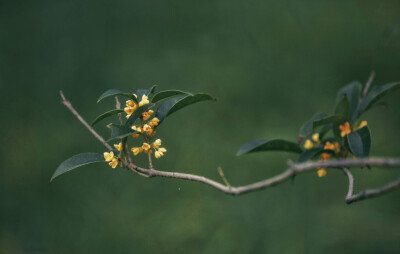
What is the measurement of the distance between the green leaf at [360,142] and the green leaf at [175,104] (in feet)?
0.80

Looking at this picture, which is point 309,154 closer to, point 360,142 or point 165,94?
point 360,142

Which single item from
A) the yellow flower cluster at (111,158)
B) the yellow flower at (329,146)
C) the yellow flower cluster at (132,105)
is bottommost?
the yellow flower at (329,146)

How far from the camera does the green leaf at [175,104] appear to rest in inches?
28.6

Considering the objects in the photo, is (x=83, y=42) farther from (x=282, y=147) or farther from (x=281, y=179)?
(x=281, y=179)

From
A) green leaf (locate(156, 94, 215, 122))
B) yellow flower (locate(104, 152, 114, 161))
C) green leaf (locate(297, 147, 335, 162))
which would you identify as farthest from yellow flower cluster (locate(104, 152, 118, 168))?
green leaf (locate(297, 147, 335, 162))

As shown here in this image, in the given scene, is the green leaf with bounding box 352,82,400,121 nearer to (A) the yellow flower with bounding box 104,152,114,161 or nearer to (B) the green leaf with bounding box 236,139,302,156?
(B) the green leaf with bounding box 236,139,302,156

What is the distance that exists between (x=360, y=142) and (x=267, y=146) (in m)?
0.16

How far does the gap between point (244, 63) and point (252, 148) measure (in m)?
1.47

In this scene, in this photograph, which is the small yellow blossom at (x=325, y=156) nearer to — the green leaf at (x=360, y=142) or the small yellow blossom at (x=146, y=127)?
the green leaf at (x=360, y=142)

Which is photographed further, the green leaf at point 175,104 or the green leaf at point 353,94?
the green leaf at point 353,94

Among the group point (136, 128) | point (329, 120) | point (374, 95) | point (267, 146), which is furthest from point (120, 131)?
point (374, 95)

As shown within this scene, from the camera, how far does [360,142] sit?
0.73 m

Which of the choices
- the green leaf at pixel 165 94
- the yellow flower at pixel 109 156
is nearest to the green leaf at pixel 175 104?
the green leaf at pixel 165 94

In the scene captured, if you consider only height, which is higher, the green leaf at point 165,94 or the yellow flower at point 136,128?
the green leaf at point 165,94
